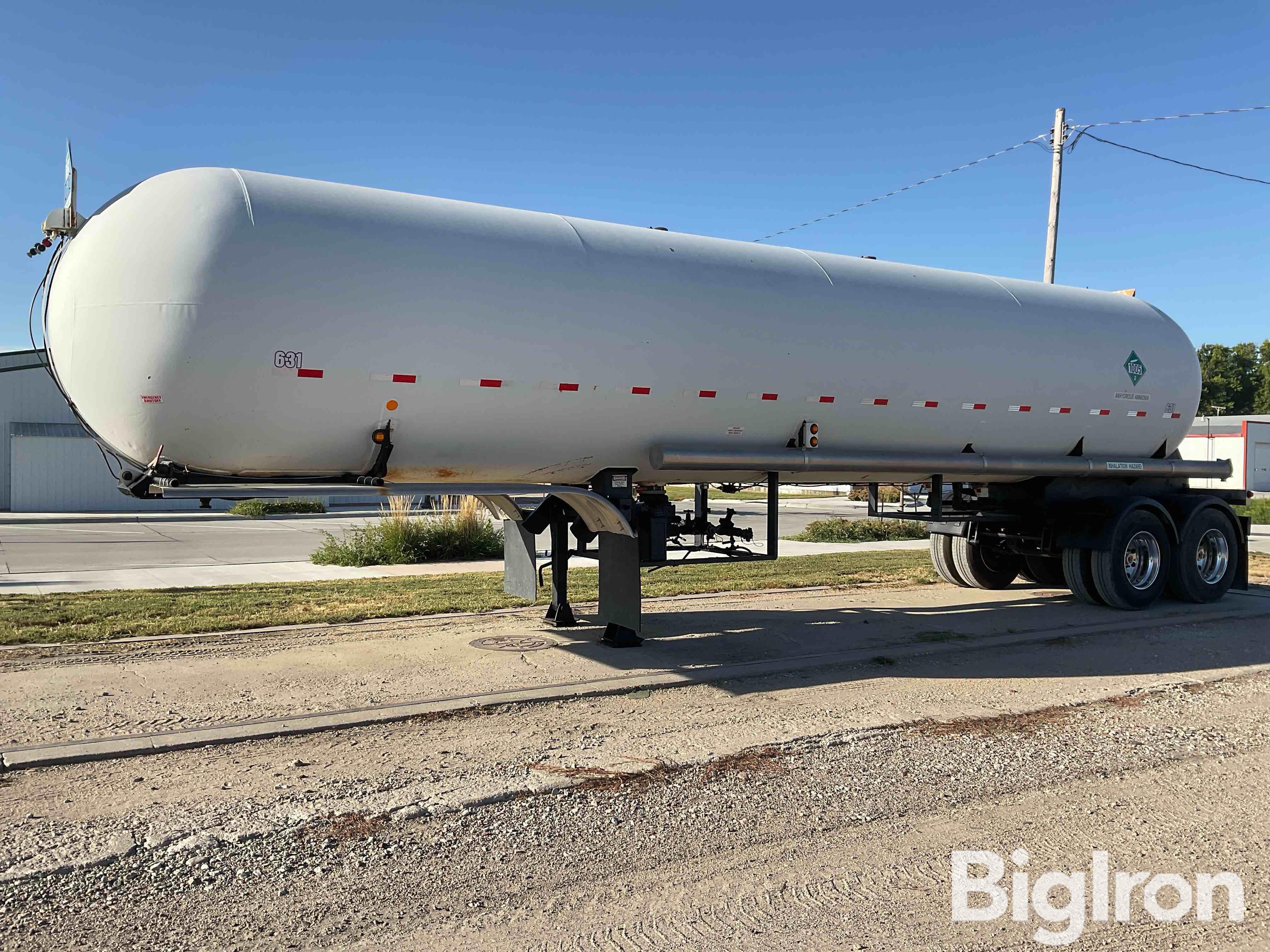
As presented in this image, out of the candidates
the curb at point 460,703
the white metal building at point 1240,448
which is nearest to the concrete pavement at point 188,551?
the curb at point 460,703

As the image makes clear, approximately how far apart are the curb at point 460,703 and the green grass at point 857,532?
36.7 ft

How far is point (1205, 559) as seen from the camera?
12.4 m

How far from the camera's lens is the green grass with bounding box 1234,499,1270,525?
3036 centimetres

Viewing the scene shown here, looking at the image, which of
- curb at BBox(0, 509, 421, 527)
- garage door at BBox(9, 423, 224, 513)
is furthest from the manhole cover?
garage door at BBox(9, 423, 224, 513)

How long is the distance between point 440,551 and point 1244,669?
458 inches

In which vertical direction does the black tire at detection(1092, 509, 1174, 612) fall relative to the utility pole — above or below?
below

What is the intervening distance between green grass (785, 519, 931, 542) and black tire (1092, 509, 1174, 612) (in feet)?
29.9

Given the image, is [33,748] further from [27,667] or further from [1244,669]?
[1244,669]

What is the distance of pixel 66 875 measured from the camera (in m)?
4.09

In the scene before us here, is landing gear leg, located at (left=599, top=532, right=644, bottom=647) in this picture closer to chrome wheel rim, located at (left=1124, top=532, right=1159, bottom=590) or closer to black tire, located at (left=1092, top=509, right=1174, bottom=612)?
A: black tire, located at (left=1092, top=509, right=1174, bottom=612)

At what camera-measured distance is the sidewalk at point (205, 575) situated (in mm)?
12578

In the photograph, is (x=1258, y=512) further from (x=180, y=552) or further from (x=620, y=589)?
(x=180, y=552)

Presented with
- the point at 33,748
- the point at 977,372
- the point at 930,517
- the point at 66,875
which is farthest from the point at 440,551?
the point at 66,875

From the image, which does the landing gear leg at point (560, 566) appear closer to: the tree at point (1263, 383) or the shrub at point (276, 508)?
the shrub at point (276, 508)
